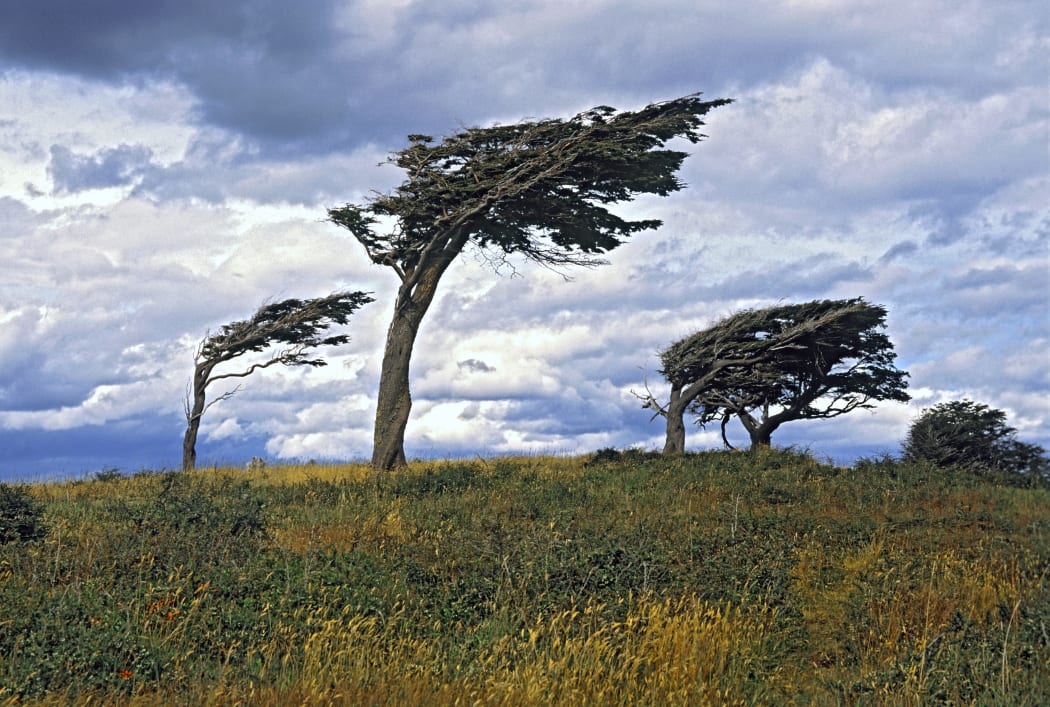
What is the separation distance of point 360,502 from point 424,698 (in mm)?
9610

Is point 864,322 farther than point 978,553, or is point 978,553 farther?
point 864,322

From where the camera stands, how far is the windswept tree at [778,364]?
27.7 metres

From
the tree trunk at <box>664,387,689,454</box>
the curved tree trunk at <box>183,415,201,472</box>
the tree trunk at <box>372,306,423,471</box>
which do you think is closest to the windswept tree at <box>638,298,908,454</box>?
the tree trunk at <box>664,387,689,454</box>

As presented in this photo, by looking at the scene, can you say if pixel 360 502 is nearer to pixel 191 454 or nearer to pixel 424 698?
pixel 424 698

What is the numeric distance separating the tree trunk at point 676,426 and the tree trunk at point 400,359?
7777 mm

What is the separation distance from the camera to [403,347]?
2450 cm

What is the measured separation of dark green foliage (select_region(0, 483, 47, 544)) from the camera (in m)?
10.4

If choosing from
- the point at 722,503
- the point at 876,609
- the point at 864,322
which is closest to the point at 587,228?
the point at 864,322

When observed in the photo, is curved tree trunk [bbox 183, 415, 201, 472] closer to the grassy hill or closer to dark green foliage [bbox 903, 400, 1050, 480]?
the grassy hill

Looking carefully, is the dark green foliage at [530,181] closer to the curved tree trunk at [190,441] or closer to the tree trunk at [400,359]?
the tree trunk at [400,359]

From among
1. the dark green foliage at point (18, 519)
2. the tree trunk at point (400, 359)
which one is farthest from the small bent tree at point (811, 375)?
the dark green foliage at point (18, 519)

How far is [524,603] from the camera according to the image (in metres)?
8.75

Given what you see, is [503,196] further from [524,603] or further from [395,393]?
[524,603]

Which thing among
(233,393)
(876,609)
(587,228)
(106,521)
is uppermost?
(587,228)
